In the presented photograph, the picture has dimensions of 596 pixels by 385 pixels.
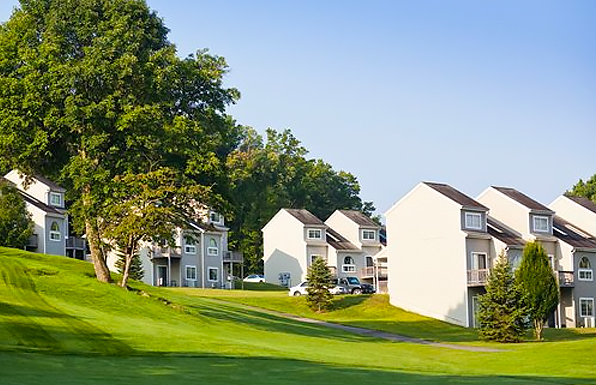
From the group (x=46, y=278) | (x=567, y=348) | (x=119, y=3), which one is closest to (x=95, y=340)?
(x=46, y=278)

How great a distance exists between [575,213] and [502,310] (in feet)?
95.3

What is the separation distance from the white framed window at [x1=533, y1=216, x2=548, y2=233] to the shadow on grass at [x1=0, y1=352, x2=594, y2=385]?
4580 cm

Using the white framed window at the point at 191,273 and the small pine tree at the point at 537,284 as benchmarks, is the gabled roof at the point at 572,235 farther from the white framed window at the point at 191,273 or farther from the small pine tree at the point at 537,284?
the white framed window at the point at 191,273

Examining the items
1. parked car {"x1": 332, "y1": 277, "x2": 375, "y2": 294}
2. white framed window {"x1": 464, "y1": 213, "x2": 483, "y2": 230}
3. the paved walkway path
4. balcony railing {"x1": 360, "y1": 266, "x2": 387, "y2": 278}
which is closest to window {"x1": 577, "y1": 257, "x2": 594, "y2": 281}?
white framed window {"x1": 464, "y1": 213, "x2": 483, "y2": 230}

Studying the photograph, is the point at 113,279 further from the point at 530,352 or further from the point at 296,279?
the point at 296,279

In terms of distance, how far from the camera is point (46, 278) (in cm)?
4591

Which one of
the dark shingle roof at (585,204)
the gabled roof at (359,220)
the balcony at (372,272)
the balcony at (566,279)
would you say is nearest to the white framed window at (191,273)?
the balcony at (372,272)

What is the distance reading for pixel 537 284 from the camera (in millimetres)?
60344

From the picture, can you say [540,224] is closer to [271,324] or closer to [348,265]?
[348,265]

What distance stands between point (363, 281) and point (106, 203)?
4983 cm

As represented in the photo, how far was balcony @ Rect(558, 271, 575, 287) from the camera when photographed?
7038 cm

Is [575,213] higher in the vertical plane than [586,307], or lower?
higher

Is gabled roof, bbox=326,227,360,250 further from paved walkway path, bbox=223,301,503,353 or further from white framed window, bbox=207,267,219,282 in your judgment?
paved walkway path, bbox=223,301,503,353

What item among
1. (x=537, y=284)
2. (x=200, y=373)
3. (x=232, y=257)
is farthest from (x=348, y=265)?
(x=200, y=373)
